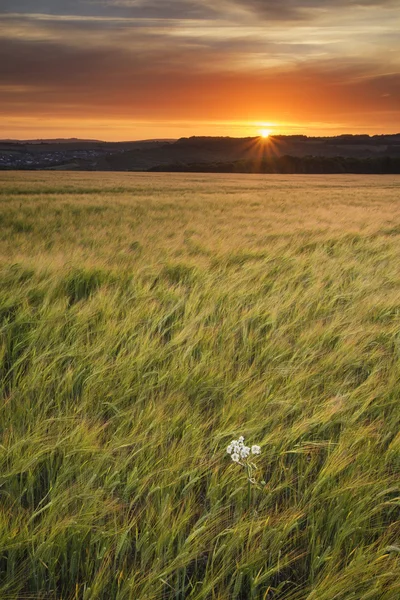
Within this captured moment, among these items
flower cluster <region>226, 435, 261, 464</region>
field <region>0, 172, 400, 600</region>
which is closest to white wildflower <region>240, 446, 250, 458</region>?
flower cluster <region>226, 435, 261, 464</region>

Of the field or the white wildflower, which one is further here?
the white wildflower

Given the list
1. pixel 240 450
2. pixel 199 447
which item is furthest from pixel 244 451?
pixel 199 447

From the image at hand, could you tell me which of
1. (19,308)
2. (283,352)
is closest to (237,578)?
(283,352)

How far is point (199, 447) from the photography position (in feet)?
5.70

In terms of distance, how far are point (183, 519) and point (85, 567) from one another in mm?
318

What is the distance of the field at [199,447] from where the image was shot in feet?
4.42

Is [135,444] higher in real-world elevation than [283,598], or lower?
higher

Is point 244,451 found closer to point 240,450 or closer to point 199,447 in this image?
point 240,450

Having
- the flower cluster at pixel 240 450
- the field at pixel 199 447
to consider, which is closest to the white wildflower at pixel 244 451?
the flower cluster at pixel 240 450

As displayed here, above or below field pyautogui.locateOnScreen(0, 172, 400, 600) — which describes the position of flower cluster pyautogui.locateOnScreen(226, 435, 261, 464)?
above

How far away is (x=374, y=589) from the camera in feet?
4.08

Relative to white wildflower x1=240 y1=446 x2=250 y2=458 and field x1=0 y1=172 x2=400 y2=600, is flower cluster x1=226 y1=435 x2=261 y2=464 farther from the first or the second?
field x1=0 y1=172 x2=400 y2=600

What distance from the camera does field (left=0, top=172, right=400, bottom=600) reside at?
135 centimetres

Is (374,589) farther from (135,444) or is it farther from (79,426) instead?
(79,426)
